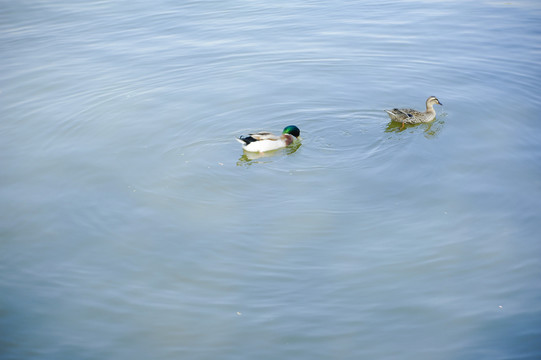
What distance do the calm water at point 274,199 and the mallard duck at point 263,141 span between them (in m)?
0.26

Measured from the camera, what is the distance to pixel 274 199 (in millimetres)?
9250

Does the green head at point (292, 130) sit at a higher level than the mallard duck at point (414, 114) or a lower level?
lower

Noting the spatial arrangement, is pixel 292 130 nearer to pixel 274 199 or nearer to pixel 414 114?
pixel 274 199

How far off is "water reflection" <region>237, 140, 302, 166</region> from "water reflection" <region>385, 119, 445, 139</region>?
1896 millimetres

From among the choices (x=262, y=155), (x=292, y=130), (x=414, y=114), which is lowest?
(x=262, y=155)

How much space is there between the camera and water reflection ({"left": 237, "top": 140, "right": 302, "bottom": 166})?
34.6ft

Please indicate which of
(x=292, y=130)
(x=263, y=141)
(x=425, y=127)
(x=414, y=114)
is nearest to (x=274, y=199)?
(x=263, y=141)

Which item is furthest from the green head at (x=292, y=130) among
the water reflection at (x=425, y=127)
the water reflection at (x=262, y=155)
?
the water reflection at (x=425, y=127)

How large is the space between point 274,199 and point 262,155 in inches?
67.0

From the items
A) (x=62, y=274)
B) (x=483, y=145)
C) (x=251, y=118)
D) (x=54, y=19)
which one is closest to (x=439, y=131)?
(x=483, y=145)

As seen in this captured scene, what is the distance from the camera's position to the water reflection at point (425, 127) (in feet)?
37.3

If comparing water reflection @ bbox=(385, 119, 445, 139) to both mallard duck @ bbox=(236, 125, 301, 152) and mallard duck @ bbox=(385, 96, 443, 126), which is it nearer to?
mallard duck @ bbox=(385, 96, 443, 126)

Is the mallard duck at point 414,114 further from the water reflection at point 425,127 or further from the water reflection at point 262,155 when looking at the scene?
the water reflection at point 262,155

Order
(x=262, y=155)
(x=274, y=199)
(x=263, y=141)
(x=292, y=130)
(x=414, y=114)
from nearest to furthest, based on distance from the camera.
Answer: (x=274, y=199) < (x=263, y=141) < (x=262, y=155) < (x=292, y=130) < (x=414, y=114)
